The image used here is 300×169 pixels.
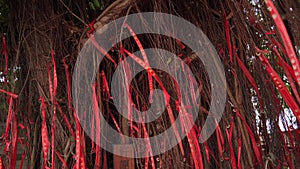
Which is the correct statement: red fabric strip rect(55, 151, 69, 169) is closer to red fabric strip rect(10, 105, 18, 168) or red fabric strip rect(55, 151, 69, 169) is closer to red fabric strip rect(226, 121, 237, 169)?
red fabric strip rect(10, 105, 18, 168)

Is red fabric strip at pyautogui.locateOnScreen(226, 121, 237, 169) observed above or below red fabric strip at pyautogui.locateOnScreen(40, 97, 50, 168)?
below

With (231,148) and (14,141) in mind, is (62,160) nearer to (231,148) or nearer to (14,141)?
(14,141)

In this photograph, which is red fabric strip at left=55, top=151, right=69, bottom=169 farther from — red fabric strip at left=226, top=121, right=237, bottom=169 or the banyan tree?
red fabric strip at left=226, top=121, right=237, bottom=169

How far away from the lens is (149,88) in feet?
3.39

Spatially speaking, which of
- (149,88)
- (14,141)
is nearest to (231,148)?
(149,88)

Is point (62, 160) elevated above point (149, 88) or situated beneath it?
situated beneath

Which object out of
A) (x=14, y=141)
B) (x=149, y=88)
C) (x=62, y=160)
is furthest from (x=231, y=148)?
(x=14, y=141)

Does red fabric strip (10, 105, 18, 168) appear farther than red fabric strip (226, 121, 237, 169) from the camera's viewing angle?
Yes

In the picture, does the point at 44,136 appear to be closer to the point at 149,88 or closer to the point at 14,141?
the point at 14,141

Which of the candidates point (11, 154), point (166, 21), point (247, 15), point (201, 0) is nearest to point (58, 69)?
point (11, 154)

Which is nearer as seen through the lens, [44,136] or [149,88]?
[44,136]

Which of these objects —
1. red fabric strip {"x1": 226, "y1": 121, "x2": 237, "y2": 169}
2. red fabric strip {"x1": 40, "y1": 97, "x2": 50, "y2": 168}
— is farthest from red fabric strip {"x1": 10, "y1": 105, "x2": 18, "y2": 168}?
red fabric strip {"x1": 226, "y1": 121, "x2": 237, "y2": 169}

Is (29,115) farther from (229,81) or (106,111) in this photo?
(229,81)

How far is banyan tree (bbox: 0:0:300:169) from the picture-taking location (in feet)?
2.79
